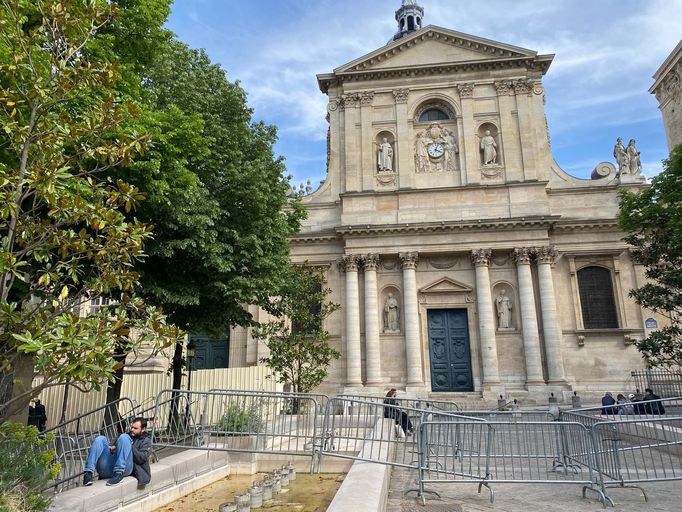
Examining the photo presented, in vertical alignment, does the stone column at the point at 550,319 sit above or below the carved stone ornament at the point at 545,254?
below

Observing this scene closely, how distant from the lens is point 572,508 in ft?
22.2

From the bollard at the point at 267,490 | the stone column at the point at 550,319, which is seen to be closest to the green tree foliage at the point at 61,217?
the bollard at the point at 267,490

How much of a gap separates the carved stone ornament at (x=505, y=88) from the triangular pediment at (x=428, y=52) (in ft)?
4.73

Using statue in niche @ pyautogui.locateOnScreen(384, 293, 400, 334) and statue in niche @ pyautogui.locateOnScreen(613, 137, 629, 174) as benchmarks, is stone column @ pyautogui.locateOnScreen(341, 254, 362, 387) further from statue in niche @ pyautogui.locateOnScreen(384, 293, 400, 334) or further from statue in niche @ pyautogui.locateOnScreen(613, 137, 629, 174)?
statue in niche @ pyautogui.locateOnScreen(613, 137, 629, 174)

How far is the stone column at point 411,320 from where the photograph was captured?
77.9 ft

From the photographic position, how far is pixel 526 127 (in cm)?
2631

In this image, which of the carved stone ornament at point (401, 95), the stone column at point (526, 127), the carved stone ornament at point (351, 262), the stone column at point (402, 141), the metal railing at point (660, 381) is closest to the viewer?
the metal railing at point (660, 381)

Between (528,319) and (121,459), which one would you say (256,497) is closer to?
(121,459)

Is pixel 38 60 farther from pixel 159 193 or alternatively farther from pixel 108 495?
pixel 108 495

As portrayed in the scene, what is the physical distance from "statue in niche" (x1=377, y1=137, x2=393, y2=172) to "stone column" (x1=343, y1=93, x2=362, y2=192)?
119cm

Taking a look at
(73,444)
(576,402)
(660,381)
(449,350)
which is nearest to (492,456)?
(73,444)

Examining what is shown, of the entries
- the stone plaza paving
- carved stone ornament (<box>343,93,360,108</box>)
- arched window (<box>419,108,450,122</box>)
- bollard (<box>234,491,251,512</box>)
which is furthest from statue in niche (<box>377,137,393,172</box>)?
bollard (<box>234,491,251,512</box>)

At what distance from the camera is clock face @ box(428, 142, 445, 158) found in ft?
88.5

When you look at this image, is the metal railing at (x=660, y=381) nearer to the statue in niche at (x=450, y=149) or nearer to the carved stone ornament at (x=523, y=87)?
the statue in niche at (x=450, y=149)
